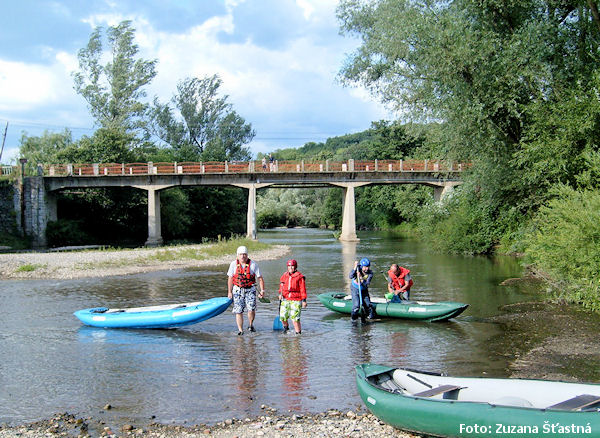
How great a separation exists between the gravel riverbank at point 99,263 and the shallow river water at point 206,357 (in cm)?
596

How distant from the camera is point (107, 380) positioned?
1085 centimetres

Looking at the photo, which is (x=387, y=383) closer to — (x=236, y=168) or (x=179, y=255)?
(x=179, y=255)

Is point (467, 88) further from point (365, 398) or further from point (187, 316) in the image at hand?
point (365, 398)

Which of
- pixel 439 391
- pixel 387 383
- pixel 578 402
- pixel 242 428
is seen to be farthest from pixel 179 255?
pixel 578 402

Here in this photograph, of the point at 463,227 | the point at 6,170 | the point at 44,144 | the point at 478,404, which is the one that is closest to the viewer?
the point at 478,404

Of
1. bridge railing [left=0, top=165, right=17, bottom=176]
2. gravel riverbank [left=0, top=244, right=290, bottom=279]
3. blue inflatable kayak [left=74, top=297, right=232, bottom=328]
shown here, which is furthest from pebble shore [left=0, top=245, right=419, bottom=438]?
bridge railing [left=0, top=165, right=17, bottom=176]

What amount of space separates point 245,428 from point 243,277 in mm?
5215

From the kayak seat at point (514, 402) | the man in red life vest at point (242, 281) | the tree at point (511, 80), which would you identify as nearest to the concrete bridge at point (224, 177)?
the tree at point (511, 80)

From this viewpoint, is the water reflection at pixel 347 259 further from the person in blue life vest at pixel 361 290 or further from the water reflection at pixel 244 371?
the water reflection at pixel 244 371

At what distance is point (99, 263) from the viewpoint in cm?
3027

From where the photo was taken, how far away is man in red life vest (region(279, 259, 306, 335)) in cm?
1312

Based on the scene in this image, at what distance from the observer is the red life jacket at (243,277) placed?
13.1 meters

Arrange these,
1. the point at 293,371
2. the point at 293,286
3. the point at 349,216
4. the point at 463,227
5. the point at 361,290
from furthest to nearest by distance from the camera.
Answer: the point at 349,216, the point at 463,227, the point at 361,290, the point at 293,286, the point at 293,371

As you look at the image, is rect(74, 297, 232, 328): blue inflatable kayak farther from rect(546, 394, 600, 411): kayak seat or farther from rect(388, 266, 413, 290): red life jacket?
rect(546, 394, 600, 411): kayak seat
